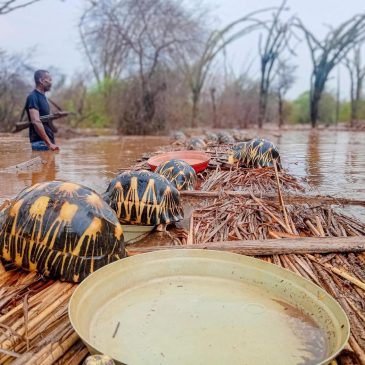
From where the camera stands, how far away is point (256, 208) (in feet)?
10.3

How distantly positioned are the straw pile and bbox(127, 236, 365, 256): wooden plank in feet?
0.09

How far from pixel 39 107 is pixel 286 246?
237 inches

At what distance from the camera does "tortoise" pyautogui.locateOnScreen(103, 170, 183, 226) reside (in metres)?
2.91

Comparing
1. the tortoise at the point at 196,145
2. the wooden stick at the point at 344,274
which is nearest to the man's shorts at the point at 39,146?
the tortoise at the point at 196,145

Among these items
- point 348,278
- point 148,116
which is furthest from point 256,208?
point 148,116

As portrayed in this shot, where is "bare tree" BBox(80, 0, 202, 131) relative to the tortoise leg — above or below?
above

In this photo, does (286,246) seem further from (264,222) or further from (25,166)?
(25,166)

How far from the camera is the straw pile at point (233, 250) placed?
146cm

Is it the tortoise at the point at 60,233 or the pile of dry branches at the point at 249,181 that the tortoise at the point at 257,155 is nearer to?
the pile of dry branches at the point at 249,181

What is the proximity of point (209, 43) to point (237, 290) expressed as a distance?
2235 centimetres

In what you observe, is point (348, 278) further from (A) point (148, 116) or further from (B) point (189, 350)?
(A) point (148, 116)

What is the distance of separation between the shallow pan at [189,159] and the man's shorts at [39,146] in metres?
3.47

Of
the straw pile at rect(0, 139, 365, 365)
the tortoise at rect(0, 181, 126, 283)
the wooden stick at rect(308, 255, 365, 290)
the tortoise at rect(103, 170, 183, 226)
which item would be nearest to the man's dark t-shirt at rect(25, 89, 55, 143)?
the straw pile at rect(0, 139, 365, 365)

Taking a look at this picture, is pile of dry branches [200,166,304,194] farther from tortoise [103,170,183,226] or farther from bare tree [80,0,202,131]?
bare tree [80,0,202,131]
